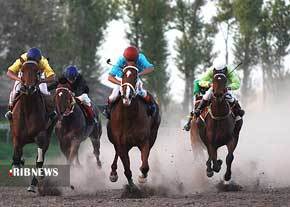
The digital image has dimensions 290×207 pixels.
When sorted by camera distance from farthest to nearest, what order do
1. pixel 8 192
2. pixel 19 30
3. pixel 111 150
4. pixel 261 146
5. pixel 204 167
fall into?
pixel 19 30
pixel 261 146
pixel 111 150
pixel 204 167
pixel 8 192

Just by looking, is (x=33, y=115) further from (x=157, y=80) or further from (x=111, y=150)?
(x=157, y=80)

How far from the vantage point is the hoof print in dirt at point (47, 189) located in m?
16.1

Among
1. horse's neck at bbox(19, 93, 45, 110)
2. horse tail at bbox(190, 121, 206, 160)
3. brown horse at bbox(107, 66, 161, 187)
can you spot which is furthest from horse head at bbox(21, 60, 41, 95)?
horse tail at bbox(190, 121, 206, 160)

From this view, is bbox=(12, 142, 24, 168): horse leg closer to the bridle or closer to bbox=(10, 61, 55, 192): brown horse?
bbox=(10, 61, 55, 192): brown horse

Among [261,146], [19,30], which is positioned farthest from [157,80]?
[261,146]

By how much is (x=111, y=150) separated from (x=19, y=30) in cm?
2991

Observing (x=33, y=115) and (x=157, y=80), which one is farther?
(x=157, y=80)

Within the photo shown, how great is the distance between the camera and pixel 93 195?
53.0 ft

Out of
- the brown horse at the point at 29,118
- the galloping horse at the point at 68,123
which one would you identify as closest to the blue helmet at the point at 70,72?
the galloping horse at the point at 68,123

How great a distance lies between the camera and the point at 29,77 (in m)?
15.5

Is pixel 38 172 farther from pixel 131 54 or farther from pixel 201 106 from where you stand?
pixel 201 106

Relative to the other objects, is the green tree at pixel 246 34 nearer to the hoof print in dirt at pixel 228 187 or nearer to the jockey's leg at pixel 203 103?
the jockey's leg at pixel 203 103

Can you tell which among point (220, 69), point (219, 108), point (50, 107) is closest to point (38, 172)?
point (50, 107)

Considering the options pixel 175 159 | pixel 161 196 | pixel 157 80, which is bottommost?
pixel 161 196
